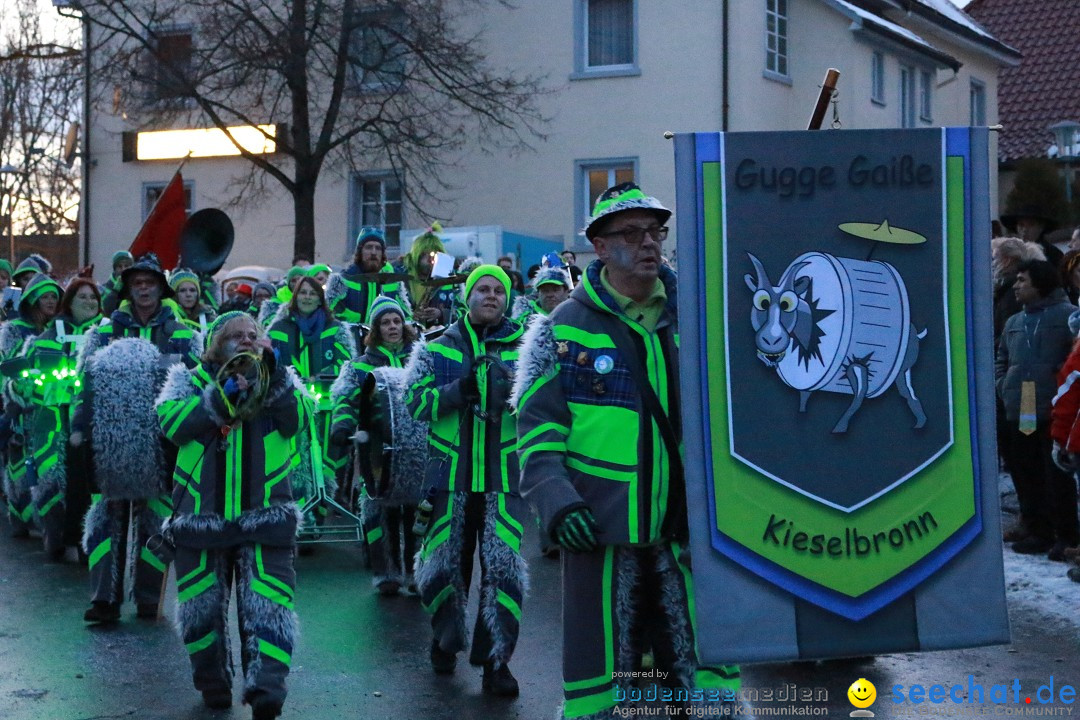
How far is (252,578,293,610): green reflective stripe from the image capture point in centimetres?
680

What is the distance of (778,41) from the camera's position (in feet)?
97.5

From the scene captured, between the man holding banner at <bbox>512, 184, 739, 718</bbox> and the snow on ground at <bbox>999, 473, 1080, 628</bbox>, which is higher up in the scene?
the man holding banner at <bbox>512, 184, 739, 718</bbox>

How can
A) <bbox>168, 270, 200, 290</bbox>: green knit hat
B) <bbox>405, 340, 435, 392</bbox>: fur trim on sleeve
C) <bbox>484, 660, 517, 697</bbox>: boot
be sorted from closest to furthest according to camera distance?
<bbox>484, 660, 517, 697</bbox>: boot, <bbox>405, 340, 435, 392</bbox>: fur trim on sleeve, <bbox>168, 270, 200, 290</bbox>: green knit hat

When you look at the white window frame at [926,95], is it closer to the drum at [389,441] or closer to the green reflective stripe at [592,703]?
the drum at [389,441]

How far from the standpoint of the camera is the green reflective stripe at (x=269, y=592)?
680 centimetres

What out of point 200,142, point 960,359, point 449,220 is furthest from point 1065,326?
point 200,142

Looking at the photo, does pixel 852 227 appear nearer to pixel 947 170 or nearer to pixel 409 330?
pixel 947 170

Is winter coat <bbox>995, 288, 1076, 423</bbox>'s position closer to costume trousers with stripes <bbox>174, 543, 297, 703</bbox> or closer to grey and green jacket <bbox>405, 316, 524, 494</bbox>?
grey and green jacket <bbox>405, 316, 524, 494</bbox>

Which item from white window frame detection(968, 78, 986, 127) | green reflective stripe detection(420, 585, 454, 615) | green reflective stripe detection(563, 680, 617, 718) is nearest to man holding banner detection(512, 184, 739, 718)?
green reflective stripe detection(563, 680, 617, 718)

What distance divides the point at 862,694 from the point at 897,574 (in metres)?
Result: 2.17

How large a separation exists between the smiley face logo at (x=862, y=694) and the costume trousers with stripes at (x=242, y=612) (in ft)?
8.13

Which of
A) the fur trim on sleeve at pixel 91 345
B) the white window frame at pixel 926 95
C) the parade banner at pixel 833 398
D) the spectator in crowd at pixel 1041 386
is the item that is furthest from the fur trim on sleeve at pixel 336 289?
the white window frame at pixel 926 95

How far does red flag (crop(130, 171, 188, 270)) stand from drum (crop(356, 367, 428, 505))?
7528 mm

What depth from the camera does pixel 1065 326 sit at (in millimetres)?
10344
